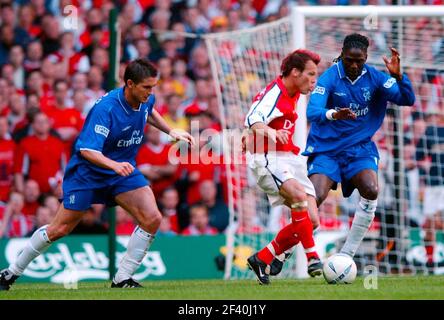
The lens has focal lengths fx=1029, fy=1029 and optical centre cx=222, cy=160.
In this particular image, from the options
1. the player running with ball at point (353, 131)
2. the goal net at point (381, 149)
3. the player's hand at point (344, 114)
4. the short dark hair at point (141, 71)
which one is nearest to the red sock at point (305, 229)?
the player running with ball at point (353, 131)

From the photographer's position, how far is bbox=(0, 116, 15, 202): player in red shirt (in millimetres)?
14234

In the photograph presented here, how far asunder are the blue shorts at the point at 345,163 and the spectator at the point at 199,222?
172 inches

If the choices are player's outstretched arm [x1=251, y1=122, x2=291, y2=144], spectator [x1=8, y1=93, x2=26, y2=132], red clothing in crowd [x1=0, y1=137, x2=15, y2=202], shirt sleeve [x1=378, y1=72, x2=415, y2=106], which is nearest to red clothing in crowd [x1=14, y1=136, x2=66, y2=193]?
red clothing in crowd [x1=0, y1=137, x2=15, y2=202]

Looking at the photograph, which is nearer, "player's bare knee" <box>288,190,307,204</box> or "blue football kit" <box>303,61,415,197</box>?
"player's bare knee" <box>288,190,307,204</box>

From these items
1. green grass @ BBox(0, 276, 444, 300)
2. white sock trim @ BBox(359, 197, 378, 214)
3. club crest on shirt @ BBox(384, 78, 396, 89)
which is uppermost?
club crest on shirt @ BBox(384, 78, 396, 89)

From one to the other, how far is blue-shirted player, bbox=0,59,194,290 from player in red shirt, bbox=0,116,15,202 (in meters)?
5.14

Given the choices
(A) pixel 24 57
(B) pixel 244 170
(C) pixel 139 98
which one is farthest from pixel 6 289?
(A) pixel 24 57

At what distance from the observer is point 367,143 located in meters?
10.1

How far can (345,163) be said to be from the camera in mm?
10023

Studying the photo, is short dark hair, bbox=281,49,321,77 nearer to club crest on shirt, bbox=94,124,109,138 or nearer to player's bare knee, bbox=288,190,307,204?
player's bare knee, bbox=288,190,307,204

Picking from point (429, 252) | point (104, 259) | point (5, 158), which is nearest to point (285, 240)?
point (104, 259)

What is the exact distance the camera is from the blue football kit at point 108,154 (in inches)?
356

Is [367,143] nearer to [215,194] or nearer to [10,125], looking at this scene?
[215,194]
